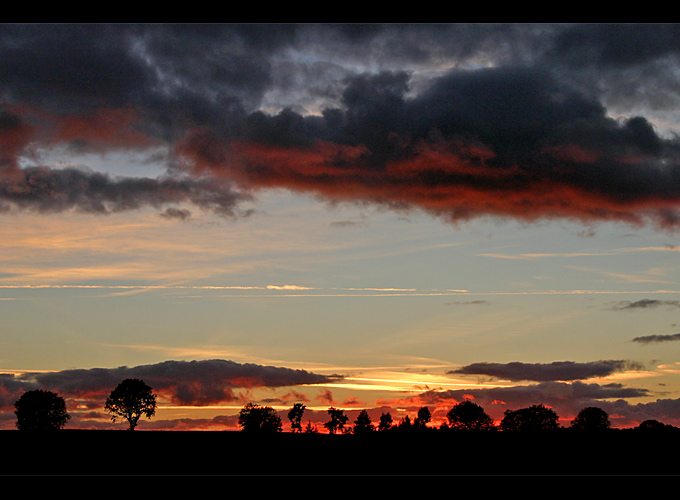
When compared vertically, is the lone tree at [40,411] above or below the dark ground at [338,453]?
below

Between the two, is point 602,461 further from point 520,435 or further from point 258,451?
point 258,451

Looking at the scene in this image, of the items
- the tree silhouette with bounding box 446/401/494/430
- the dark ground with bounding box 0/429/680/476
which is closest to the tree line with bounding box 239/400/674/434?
the tree silhouette with bounding box 446/401/494/430

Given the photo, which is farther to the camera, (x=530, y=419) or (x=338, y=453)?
(x=530, y=419)

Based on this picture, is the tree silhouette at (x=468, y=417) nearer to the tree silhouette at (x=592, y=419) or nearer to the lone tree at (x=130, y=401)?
the tree silhouette at (x=592, y=419)

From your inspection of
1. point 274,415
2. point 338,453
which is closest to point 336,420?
point 274,415

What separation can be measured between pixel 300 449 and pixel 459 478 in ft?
28.6

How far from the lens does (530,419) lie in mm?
156000

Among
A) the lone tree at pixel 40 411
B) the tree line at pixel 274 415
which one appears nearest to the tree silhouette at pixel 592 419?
the tree line at pixel 274 415

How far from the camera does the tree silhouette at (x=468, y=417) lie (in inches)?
6156

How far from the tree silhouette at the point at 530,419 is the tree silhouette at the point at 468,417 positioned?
4840 millimetres

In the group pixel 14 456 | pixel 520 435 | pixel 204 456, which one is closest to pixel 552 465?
pixel 520 435

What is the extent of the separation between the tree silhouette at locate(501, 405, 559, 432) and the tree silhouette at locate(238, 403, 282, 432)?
201 ft

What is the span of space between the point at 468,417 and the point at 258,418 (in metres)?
57.3

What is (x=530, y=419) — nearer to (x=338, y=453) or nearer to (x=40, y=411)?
(x=40, y=411)
